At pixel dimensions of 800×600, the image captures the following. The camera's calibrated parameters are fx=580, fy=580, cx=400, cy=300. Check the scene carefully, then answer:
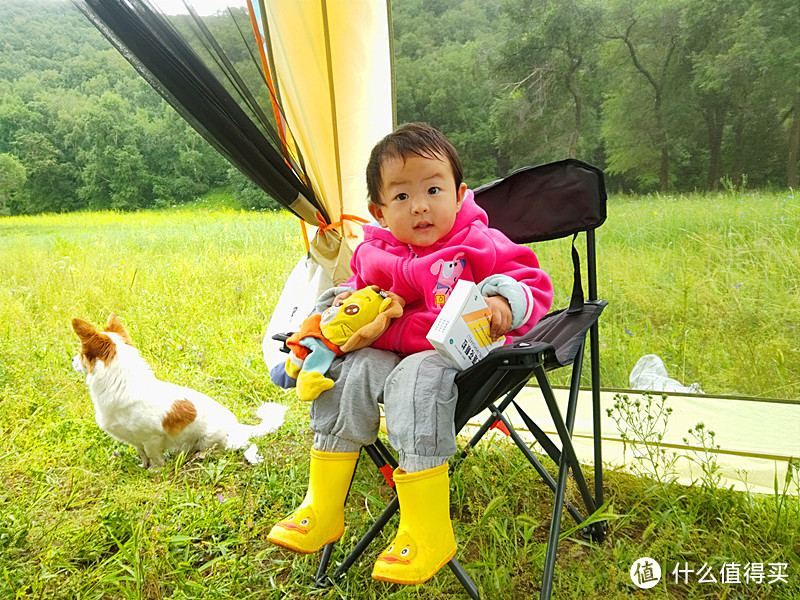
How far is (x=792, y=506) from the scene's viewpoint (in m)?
1.68

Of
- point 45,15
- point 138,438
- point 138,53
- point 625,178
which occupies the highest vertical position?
point 45,15

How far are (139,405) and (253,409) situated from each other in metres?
0.78

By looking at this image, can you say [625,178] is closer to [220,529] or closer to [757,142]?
[757,142]

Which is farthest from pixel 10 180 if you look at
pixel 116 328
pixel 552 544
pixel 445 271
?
pixel 552 544

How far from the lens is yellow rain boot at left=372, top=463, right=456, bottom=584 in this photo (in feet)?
3.58

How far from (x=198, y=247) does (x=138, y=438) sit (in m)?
2.45

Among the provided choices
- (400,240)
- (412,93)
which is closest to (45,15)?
(412,93)

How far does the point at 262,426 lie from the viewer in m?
2.29

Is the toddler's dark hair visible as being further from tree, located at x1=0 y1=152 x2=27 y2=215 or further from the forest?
tree, located at x1=0 y1=152 x2=27 y2=215

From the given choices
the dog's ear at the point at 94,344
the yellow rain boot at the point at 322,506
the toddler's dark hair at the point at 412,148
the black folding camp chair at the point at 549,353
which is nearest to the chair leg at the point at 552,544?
the black folding camp chair at the point at 549,353

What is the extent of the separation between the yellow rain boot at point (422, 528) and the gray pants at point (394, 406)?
0.09 ft

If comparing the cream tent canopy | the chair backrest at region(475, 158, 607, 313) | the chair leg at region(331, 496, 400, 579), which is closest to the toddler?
the chair leg at region(331, 496, 400, 579)

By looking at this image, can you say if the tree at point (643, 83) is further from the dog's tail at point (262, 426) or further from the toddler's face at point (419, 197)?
the dog's tail at point (262, 426)

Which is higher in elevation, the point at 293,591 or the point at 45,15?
the point at 45,15
